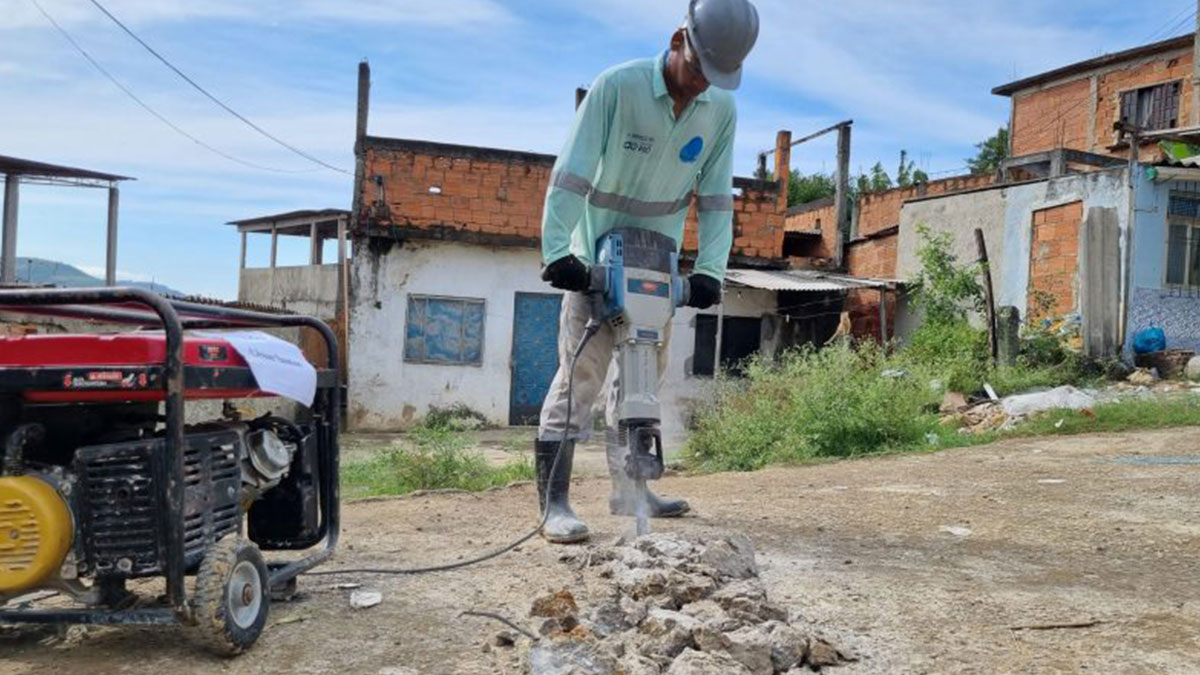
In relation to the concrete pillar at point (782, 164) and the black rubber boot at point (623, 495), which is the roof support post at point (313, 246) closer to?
the concrete pillar at point (782, 164)

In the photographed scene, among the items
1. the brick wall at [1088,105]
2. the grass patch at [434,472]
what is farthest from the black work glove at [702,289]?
the brick wall at [1088,105]

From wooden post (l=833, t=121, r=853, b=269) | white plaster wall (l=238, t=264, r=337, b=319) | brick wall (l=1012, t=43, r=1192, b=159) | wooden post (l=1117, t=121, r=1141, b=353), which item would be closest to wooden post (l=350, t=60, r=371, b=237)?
white plaster wall (l=238, t=264, r=337, b=319)

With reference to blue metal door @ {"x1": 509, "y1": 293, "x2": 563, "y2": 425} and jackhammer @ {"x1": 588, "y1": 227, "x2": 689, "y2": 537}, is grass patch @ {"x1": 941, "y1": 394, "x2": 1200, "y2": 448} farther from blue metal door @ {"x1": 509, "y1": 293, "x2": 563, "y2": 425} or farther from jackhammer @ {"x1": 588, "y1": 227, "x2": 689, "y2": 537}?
blue metal door @ {"x1": 509, "y1": 293, "x2": 563, "y2": 425}

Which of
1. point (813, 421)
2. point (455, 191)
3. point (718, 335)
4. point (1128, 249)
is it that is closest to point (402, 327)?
point (455, 191)

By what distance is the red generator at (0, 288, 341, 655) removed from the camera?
7.04ft

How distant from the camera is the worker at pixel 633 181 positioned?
328cm

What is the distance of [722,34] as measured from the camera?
3.19 metres

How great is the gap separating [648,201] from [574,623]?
5.92ft

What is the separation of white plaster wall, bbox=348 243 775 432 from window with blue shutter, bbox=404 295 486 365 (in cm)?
10

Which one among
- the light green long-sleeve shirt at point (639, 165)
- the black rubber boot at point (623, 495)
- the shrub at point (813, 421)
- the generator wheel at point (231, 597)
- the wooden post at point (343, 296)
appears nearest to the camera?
the generator wheel at point (231, 597)

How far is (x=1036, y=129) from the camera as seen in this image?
2561cm

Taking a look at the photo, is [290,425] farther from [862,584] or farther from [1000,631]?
[1000,631]

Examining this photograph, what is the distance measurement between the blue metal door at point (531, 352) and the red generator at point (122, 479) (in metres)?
12.4

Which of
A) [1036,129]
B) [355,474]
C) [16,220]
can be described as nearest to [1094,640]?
[355,474]
